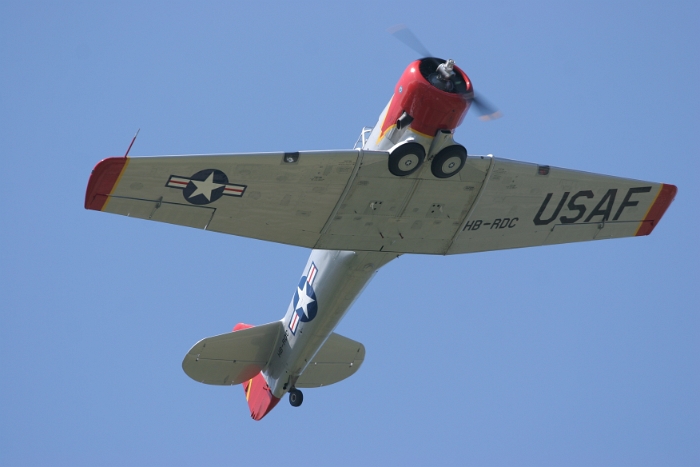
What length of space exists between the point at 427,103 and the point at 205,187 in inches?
129

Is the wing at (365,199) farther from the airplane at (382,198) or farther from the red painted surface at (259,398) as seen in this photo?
the red painted surface at (259,398)

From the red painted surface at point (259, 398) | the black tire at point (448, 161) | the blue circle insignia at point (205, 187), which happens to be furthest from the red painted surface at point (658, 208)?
the blue circle insignia at point (205, 187)

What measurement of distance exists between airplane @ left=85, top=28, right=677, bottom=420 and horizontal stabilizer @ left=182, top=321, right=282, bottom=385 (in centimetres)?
42

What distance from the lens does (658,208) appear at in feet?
61.0

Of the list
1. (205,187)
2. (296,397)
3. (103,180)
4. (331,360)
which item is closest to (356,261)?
(205,187)

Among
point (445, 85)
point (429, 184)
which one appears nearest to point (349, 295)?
point (429, 184)

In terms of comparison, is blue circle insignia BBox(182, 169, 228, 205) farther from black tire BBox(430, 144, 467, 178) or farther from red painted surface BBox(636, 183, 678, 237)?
red painted surface BBox(636, 183, 678, 237)

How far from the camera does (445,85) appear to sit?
14867 mm

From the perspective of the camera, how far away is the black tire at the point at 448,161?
1532cm

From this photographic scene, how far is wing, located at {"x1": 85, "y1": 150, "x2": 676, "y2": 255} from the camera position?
48.6 feet

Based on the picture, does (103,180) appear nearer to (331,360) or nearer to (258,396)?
(258,396)

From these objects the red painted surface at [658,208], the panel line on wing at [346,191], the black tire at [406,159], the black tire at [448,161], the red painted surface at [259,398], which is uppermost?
the red painted surface at [658,208]

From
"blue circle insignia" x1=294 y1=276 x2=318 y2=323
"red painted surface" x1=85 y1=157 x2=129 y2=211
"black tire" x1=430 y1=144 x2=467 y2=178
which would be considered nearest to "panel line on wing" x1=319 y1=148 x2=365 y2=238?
"black tire" x1=430 y1=144 x2=467 y2=178

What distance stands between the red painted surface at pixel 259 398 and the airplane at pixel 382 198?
1124mm
